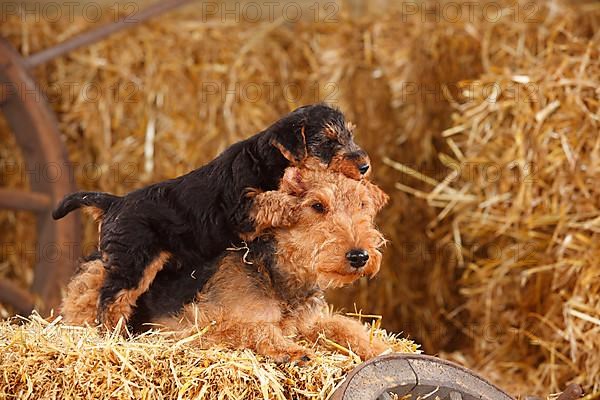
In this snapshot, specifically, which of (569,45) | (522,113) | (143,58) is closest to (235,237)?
(522,113)

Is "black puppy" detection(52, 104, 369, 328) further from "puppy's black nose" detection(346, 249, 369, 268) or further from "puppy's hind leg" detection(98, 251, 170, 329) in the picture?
"puppy's black nose" detection(346, 249, 369, 268)

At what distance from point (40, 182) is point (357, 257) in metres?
2.60

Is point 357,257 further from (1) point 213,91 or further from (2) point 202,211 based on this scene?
(1) point 213,91

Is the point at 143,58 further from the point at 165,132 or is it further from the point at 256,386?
the point at 256,386

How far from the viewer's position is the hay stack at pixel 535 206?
3.77 m

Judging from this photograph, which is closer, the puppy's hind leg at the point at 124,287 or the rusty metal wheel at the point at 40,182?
the puppy's hind leg at the point at 124,287

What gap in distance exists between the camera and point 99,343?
221 cm

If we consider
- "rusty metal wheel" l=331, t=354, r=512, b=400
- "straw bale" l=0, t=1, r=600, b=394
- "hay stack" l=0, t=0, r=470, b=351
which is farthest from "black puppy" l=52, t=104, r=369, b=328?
"hay stack" l=0, t=0, r=470, b=351

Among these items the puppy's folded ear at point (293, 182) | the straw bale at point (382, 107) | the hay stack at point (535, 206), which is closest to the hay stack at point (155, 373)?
the puppy's folded ear at point (293, 182)

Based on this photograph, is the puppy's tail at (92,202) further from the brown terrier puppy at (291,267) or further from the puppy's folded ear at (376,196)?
the puppy's folded ear at (376,196)

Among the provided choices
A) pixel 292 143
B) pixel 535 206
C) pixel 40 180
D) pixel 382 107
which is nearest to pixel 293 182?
pixel 292 143

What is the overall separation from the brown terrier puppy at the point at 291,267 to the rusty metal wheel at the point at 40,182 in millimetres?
2054

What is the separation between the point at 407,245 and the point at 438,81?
3.06ft

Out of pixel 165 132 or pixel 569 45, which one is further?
pixel 165 132
